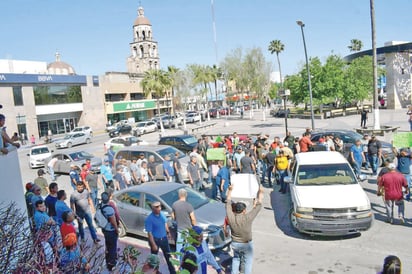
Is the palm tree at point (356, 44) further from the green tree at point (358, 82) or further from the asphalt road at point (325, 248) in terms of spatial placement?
the asphalt road at point (325, 248)

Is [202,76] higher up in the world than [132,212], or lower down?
higher up

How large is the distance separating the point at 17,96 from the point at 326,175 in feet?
149

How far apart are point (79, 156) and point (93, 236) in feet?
36.9

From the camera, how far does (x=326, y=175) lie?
8.85 m

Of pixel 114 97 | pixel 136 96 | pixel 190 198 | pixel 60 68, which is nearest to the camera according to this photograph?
pixel 190 198

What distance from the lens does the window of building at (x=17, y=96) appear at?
4415cm

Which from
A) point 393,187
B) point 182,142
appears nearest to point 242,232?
point 393,187

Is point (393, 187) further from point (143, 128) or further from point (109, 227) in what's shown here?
point (143, 128)

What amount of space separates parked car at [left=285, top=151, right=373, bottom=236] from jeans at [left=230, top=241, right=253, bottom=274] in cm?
236

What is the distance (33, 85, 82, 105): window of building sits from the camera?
46938 mm

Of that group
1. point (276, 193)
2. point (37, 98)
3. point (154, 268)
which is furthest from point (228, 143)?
point (37, 98)

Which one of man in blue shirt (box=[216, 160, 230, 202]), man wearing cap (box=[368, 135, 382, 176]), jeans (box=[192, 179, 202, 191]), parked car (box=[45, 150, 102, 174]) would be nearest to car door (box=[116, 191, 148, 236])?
man in blue shirt (box=[216, 160, 230, 202])

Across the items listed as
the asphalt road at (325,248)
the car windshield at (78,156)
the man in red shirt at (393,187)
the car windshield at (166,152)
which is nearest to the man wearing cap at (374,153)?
the asphalt road at (325,248)

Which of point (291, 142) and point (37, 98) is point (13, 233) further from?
point (37, 98)
